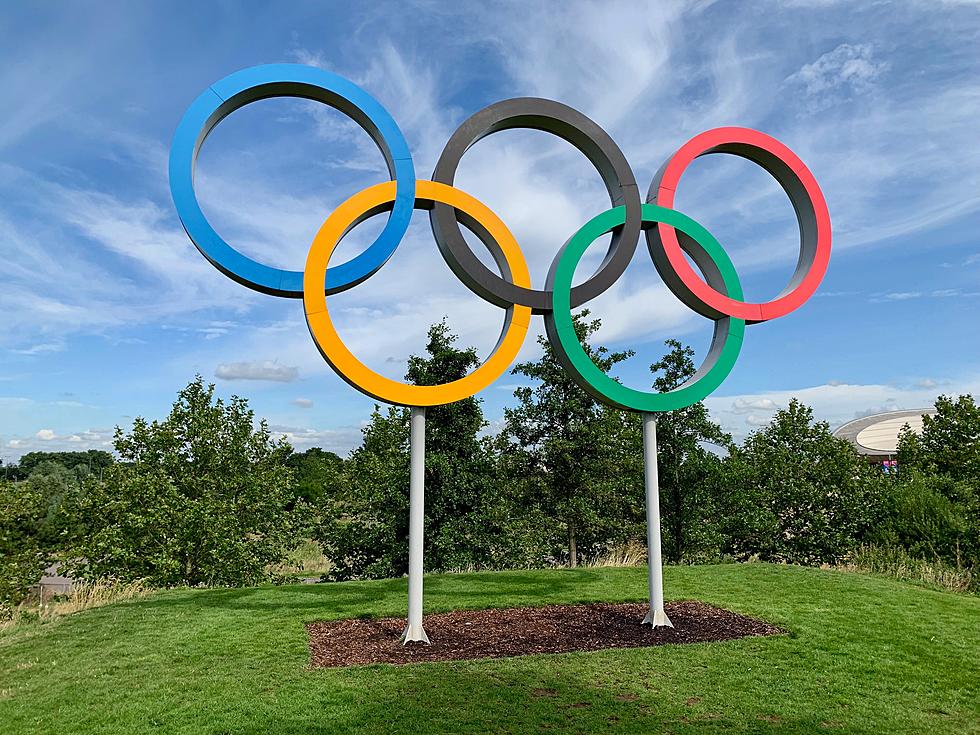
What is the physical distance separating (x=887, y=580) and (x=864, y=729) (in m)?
8.11

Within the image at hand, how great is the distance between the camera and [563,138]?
8953 mm

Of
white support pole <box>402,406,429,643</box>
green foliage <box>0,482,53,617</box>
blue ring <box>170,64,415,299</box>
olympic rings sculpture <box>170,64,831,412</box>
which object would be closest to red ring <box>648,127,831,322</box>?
olympic rings sculpture <box>170,64,831,412</box>

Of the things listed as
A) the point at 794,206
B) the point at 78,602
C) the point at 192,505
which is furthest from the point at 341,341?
the point at 192,505

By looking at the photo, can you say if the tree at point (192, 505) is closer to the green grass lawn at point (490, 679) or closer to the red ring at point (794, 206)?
the green grass lawn at point (490, 679)

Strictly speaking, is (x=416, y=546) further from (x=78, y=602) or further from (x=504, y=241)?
(x=78, y=602)

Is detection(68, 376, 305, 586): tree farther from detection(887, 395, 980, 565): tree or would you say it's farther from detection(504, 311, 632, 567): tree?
detection(887, 395, 980, 565): tree

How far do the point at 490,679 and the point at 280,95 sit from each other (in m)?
6.81

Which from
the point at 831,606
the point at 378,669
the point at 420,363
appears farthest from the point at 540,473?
the point at 378,669

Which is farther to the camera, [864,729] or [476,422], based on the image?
[476,422]

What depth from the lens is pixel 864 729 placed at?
5.48m

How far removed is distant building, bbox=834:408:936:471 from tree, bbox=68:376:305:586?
35932 mm

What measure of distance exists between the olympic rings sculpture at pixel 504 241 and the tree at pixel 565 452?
238 inches

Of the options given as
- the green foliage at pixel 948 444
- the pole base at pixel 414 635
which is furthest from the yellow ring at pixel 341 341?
the green foliage at pixel 948 444

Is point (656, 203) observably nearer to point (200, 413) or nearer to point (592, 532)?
point (592, 532)
